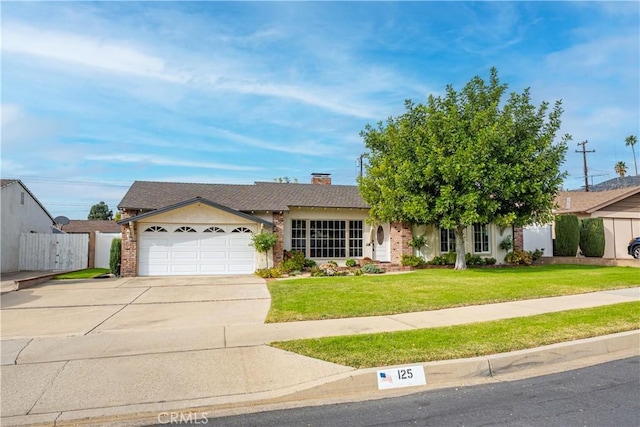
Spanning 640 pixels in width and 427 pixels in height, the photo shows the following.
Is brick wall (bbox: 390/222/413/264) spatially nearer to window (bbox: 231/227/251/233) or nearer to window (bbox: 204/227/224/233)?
window (bbox: 231/227/251/233)

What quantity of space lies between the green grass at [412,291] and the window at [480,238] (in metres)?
5.89

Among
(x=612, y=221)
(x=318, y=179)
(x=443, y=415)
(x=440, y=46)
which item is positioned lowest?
(x=443, y=415)

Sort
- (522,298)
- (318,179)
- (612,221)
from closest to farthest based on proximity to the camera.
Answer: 1. (522,298)
2. (612,221)
3. (318,179)

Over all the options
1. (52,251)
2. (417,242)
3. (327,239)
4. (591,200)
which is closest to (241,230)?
(327,239)

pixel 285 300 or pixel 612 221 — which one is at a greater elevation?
pixel 612 221

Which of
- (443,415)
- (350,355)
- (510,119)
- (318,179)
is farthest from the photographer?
(318,179)

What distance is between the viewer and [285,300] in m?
10.7

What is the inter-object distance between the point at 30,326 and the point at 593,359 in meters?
9.97

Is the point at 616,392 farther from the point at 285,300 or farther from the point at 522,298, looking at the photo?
the point at 285,300

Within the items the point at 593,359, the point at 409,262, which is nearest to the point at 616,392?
the point at 593,359

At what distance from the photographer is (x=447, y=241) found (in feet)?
67.3

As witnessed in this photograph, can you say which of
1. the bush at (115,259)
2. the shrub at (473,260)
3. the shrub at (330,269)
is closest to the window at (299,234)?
the shrub at (330,269)

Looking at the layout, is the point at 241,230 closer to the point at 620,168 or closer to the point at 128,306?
the point at 128,306

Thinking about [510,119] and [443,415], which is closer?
[443,415]
